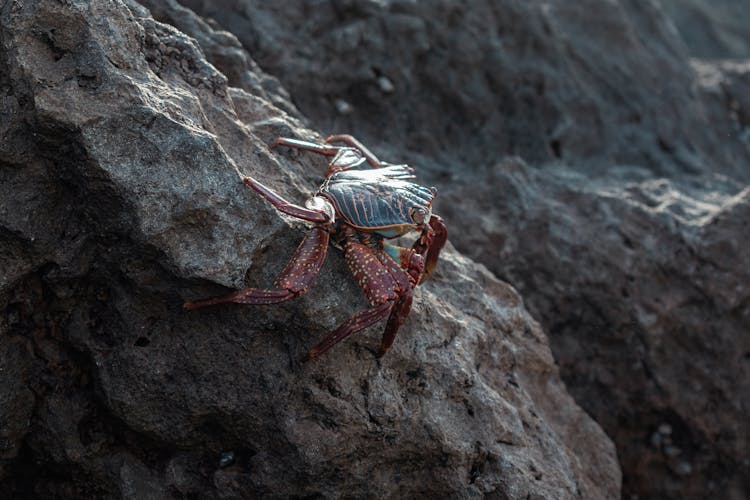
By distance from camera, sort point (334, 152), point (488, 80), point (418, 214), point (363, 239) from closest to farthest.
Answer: point (363, 239) → point (418, 214) → point (334, 152) → point (488, 80)

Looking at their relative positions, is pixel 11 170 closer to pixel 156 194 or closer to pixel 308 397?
pixel 156 194

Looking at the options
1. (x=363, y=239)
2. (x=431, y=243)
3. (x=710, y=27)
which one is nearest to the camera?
(x=363, y=239)

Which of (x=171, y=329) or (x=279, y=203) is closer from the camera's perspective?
(x=279, y=203)

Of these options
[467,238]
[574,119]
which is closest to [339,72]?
[467,238]

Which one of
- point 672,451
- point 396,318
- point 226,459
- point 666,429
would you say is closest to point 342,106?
point 396,318

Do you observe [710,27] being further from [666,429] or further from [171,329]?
[171,329]

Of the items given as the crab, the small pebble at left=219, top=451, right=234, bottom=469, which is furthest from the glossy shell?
the small pebble at left=219, top=451, right=234, bottom=469

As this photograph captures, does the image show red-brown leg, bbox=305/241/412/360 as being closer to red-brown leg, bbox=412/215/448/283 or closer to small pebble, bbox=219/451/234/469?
red-brown leg, bbox=412/215/448/283

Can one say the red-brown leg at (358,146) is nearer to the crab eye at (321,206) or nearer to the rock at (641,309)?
the crab eye at (321,206)
